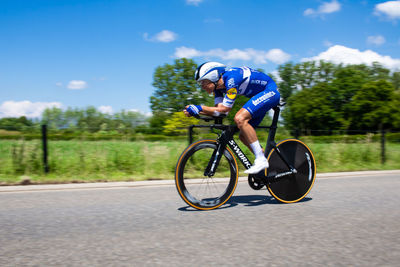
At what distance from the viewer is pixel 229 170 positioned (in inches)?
176

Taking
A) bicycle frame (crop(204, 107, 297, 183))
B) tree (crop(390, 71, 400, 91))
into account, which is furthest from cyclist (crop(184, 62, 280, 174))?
tree (crop(390, 71, 400, 91))

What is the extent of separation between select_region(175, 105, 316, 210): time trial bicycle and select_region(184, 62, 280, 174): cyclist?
159mm

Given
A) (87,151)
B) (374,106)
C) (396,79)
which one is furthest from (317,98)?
(87,151)

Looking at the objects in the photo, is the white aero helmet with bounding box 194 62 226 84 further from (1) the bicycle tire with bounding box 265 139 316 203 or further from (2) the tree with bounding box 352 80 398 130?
(2) the tree with bounding box 352 80 398 130

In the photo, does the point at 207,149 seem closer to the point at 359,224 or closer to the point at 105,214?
the point at 105,214

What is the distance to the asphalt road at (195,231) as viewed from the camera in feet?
8.73

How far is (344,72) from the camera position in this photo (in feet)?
233

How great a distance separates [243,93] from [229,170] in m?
1.00

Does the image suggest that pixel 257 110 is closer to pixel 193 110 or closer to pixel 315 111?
pixel 193 110

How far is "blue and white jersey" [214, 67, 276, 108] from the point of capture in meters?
4.12

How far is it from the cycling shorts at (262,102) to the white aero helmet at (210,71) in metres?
0.52

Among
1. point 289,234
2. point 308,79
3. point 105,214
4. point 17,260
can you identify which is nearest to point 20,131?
point 105,214

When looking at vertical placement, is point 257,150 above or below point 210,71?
below

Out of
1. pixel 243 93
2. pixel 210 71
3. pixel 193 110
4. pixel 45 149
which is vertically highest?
pixel 210 71
